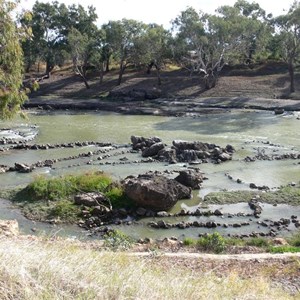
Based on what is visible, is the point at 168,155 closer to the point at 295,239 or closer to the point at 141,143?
the point at 141,143

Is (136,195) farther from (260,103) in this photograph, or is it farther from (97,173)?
(260,103)

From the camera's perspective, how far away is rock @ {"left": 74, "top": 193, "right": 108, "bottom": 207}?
61.3 ft

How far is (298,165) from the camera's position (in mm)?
25922

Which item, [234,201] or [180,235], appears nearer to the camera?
[180,235]

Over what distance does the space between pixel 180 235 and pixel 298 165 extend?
12205 mm

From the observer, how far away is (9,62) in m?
17.1

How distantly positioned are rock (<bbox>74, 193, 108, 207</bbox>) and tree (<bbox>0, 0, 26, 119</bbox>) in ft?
13.9

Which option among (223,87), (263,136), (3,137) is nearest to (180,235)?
(263,136)

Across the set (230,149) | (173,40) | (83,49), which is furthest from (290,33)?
(230,149)

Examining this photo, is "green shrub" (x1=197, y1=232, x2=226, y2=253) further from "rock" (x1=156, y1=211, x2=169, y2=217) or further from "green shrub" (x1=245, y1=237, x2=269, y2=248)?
"rock" (x1=156, y1=211, x2=169, y2=217)

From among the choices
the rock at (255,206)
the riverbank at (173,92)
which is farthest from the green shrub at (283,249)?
the riverbank at (173,92)

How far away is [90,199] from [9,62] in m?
6.10

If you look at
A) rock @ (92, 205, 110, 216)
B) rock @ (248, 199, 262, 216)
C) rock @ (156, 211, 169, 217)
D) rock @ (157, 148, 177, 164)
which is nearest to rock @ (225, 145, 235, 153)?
rock @ (157, 148, 177, 164)

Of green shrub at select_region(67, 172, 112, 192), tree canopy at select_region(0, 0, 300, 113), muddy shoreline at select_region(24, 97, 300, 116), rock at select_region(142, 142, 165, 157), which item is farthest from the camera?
tree canopy at select_region(0, 0, 300, 113)
